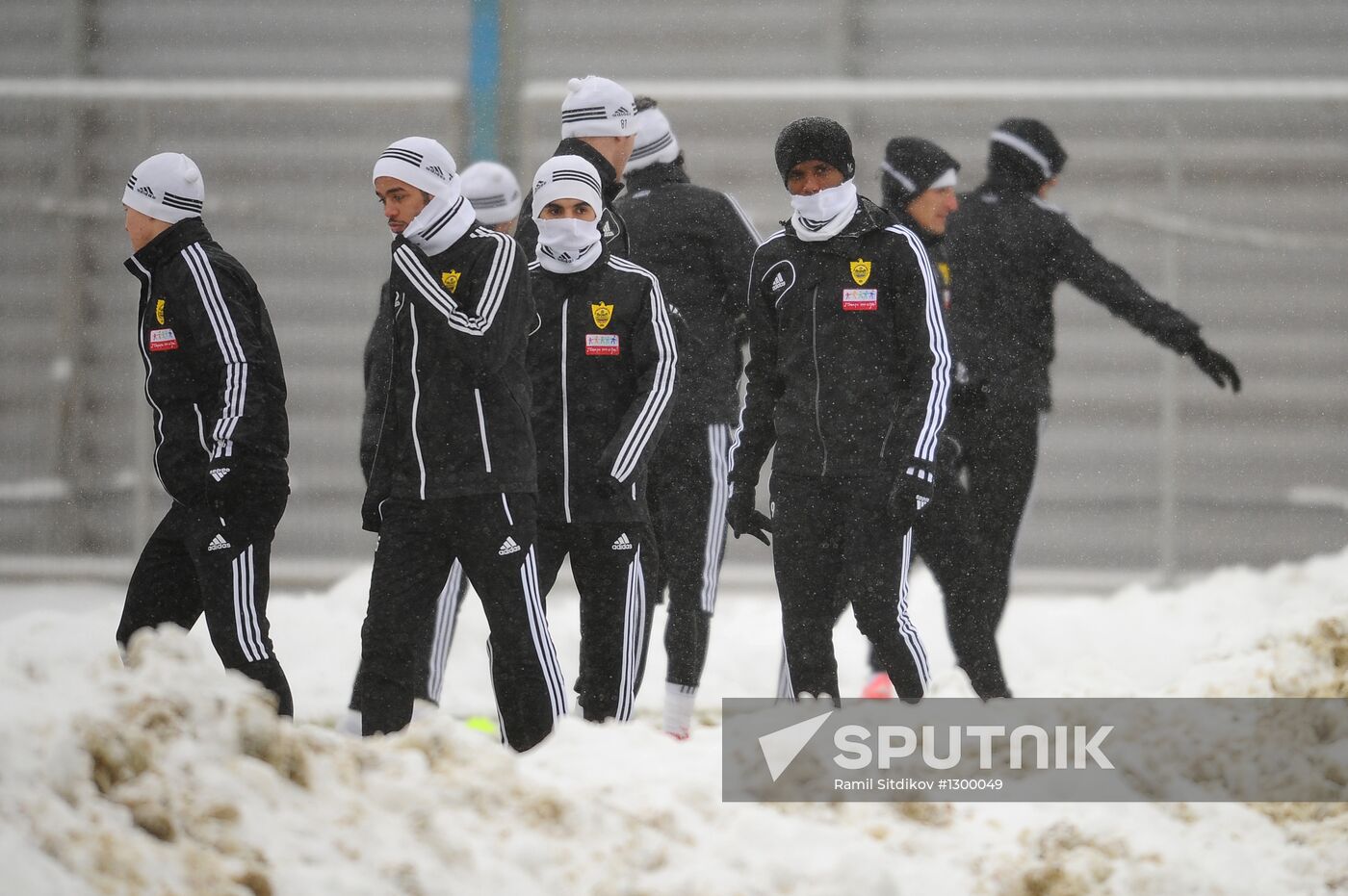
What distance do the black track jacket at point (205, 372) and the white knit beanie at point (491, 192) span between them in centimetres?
204

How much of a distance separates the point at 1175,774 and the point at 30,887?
Answer: 3.05 metres

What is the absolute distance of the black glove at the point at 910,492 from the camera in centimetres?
493

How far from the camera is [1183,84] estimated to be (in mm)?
9523

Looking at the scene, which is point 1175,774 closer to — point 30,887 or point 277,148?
point 30,887

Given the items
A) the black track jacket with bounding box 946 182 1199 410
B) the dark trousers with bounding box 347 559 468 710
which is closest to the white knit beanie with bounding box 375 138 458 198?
the dark trousers with bounding box 347 559 468 710

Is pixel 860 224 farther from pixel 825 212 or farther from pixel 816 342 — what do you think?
pixel 816 342

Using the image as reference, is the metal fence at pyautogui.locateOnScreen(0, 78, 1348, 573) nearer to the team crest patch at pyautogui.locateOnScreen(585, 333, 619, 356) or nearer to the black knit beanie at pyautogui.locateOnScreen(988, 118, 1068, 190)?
the black knit beanie at pyautogui.locateOnScreen(988, 118, 1068, 190)

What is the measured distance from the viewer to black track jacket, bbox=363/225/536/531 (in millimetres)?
4691

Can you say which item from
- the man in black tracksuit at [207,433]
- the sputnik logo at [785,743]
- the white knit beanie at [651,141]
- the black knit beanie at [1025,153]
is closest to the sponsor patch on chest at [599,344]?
the man in black tracksuit at [207,433]

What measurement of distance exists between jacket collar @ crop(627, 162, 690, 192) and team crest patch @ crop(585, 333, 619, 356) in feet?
3.41

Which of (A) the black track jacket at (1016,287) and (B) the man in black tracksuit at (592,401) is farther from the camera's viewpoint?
(A) the black track jacket at (1016,287)

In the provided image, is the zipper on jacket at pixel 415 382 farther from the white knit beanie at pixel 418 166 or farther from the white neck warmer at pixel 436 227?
the white knit beanie at pixel 418 166

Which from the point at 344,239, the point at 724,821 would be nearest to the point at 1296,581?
the point at 344,239

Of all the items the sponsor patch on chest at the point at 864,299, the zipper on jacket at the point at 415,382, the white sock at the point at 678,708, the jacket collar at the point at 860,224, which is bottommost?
the white sock at the point at 678,708
